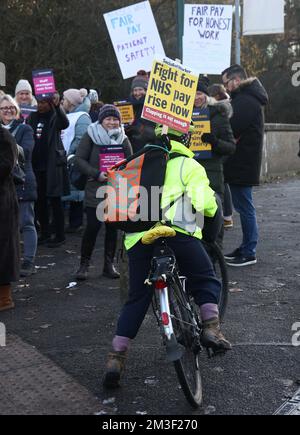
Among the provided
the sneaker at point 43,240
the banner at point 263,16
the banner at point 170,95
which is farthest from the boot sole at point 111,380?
the banner at point 263,16

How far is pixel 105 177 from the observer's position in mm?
7492

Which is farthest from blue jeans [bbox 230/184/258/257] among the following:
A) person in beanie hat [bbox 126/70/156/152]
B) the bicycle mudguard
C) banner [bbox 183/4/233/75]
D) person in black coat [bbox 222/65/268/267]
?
banner [bbox 183/4/233/75]

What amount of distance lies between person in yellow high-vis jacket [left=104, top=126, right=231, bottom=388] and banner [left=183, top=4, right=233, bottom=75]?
26.7 ft

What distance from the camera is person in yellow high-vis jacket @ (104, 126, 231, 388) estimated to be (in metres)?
4.59

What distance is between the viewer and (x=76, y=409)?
429 cm

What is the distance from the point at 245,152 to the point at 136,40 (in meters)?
4.73

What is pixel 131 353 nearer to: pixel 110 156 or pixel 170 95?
pixel 170 95

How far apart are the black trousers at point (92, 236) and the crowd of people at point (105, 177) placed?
1 centimetres

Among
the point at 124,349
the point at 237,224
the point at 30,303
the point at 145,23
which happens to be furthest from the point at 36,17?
the point at 124,349

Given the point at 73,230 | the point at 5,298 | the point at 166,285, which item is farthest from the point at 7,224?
the point at 73,230

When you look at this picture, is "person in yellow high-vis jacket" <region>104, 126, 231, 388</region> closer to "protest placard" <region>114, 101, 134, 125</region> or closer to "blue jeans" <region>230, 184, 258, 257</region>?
"blue jeans" <region>230, 184, 258, 257</region>

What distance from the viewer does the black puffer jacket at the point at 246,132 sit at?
8250mm

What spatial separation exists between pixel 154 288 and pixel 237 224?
6.76 metres
